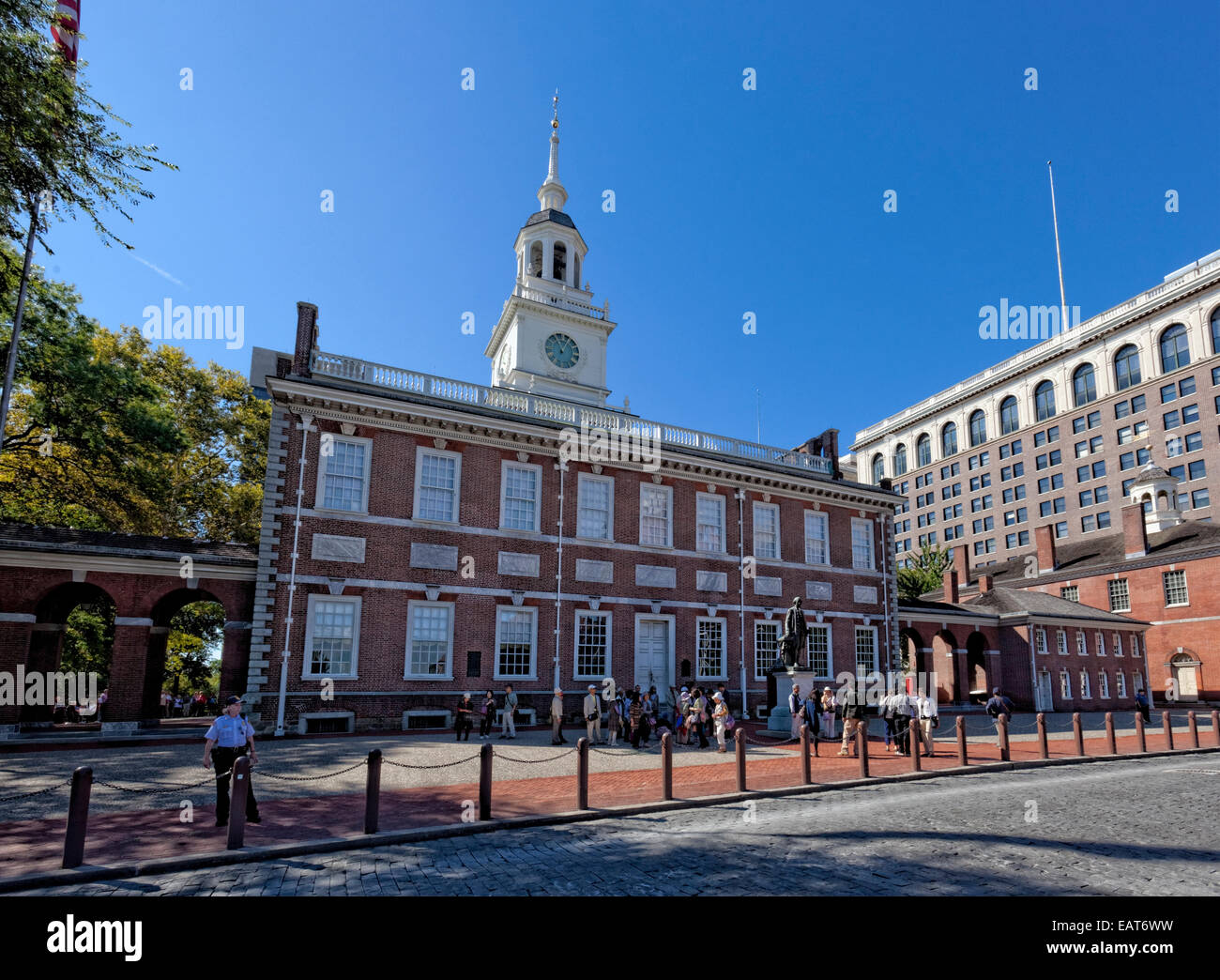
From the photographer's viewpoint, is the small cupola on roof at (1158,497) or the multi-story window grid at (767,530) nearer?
the multi-story window grid at (767,530)

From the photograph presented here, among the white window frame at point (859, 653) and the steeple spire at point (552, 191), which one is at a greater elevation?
the steeple spire at point (552, 191)

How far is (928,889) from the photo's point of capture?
254 inches

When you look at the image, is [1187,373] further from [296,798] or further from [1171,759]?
[296,798]

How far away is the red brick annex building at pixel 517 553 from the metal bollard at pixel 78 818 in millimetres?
12063

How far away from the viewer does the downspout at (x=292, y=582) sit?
61.7ft

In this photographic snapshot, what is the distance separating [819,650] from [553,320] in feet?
69.9

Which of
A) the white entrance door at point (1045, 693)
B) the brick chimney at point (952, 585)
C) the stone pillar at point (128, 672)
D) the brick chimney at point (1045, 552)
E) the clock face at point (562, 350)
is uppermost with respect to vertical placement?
the clock face at point (562, 350)

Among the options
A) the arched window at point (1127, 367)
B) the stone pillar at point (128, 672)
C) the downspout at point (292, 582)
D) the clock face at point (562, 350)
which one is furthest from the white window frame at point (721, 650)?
Answer: the arched window at point (1127, 367)

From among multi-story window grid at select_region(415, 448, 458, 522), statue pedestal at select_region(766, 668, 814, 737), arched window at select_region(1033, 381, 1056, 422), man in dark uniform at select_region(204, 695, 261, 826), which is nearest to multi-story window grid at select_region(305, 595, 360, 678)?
multi-story window grid at select_region(415, 448, 458, 522)

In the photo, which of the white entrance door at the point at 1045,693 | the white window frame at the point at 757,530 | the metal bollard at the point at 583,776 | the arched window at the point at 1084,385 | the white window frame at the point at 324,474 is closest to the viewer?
the metal bollard at the point at 583,776

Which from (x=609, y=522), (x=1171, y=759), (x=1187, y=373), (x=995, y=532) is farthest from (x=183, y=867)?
(x=995, y=532)

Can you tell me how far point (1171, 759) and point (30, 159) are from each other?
2919 centimetres

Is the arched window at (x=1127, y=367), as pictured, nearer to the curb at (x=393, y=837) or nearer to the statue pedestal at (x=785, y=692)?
the statue pedestal at (x=785, y=692)

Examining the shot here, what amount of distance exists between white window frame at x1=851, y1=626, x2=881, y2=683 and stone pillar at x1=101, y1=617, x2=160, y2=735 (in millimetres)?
25460
